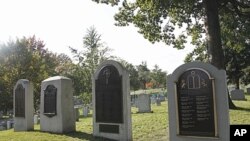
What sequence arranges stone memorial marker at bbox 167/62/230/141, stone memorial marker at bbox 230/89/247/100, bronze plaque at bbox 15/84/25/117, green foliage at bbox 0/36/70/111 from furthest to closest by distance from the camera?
green foliage at bbox 0/36/70/111 → stone memorial marker at bbox 230/89/247/100 → bronze plaque at bbox 15/84/25/117 → stone memorial marker at bbox 167/62/230/141

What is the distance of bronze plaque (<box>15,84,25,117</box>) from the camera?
16.0 metres

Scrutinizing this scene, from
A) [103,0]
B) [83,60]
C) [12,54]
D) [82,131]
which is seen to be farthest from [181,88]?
[12,54]

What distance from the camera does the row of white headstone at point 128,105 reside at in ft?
27.8

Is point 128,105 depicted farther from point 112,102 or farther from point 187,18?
point 187,18

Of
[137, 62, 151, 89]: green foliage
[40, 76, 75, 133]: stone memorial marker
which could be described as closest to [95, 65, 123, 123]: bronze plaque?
[40, 76, 75, 133]: stone memorial marker

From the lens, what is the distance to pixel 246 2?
2103 centimetres

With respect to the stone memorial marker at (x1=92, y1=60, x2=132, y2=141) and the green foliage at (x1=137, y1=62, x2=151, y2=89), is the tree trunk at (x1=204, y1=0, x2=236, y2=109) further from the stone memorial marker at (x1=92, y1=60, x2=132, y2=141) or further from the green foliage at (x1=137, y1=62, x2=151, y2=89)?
the green foliage at (x1=137, y1=62, x2=151, y2=89)

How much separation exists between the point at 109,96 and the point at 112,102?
272mm

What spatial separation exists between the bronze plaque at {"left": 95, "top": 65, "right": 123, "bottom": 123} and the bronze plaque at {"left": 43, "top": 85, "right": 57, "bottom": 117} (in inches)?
104

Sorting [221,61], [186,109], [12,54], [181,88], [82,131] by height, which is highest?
[12,54]

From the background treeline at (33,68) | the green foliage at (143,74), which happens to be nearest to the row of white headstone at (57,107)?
the background treeline at (33,68)

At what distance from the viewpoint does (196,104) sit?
8.55 meters

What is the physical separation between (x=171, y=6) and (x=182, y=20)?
4936 mm

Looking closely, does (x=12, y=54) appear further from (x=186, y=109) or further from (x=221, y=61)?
(x=186, y=109)
